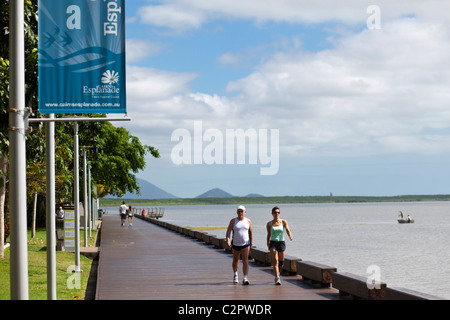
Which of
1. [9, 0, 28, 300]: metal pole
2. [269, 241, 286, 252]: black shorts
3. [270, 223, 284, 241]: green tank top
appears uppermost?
[9, 0, 28, 300]: metal pole

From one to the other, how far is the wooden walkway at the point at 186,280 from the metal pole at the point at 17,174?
6.31m

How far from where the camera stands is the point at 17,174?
8.66m

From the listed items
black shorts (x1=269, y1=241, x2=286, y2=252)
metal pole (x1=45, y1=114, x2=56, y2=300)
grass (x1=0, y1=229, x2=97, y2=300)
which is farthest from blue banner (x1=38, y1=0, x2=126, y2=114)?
black shorts (x1=269, y1=241, x2=286, y2=252)

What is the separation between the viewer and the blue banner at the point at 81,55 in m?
9.94

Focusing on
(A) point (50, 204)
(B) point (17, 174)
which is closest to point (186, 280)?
(A) point (50, 204)

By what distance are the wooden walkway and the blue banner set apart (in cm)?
592

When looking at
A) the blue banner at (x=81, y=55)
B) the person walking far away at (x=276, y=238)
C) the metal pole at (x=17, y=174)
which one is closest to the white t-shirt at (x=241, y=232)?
the person walking far away at (x=276, y=238)

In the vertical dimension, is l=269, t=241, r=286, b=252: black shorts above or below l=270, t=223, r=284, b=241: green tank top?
below

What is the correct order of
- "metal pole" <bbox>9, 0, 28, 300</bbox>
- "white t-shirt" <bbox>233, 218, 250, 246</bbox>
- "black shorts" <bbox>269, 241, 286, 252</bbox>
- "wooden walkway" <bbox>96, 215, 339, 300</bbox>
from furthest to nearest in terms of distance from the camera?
"black shorts" <bbox>269, 241, 286, 252</bbox>, "white t-shirt" <bbox>233, 218, 250, 246</bbox>, "wooden walkway" <bbox>96, 215, 339, 300</bbox>, "metal pole" <bbox>9, 0, 28, 300</bbox>

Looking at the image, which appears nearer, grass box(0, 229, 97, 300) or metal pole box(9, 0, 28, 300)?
metal pole box(9, 0, 28, 300)

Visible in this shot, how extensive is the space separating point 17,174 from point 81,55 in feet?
7.13

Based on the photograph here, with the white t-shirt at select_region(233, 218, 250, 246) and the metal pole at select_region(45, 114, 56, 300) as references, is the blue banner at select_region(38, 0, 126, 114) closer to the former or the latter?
the metal pole at select_region(45, 114, 56, 300)

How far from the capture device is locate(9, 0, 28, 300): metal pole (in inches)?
340
